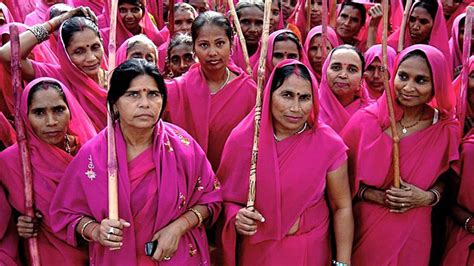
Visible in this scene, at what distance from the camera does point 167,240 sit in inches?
97.5

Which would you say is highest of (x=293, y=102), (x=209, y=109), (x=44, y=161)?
(x=293, y=102)

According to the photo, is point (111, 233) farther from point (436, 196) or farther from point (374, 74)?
point (374, 74)

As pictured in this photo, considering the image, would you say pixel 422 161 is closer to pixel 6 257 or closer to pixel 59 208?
pixel 59 208

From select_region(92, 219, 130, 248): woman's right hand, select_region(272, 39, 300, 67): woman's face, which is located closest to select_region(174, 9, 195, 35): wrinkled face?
select_region(272, 39, 300, 67): woman's face

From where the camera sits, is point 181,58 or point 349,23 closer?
point 181,58

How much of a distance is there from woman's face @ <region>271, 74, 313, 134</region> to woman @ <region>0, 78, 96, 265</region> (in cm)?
111

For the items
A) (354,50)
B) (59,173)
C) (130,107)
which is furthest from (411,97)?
(59,173)

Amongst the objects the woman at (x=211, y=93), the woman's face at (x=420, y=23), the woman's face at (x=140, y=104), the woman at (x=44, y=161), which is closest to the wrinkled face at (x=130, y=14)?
the woman at (x=211, y=93)

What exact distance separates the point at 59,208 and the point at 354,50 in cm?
208

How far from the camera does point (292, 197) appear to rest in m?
2.76

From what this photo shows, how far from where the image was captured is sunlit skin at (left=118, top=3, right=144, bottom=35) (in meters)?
4.80

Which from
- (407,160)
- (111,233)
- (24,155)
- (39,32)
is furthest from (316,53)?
(111,233)

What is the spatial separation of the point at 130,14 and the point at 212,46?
65.7 inches

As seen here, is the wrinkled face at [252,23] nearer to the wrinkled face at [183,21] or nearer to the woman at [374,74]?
the wrinkled face at [183,21]
